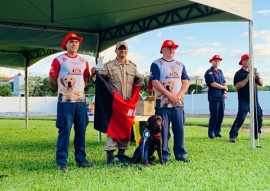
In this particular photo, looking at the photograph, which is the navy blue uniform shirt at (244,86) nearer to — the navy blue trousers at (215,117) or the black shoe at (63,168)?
the navy blue trousers at (215,117)

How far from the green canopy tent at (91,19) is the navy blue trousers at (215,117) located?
247cm

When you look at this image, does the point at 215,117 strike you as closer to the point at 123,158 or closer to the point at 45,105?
the point at 123,158

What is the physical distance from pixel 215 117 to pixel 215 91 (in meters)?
0.66

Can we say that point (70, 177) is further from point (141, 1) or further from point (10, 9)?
point (10, 9)

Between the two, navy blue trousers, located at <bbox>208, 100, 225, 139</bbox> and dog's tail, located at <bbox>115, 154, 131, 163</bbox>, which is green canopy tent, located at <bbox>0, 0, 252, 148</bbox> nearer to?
navy blue trousers, located at <bbox>208, 100, 225, 139</bbox>

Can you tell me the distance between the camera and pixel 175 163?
6.50m

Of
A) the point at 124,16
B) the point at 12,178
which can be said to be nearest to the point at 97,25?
the point at 124,16

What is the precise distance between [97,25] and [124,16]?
109 cm

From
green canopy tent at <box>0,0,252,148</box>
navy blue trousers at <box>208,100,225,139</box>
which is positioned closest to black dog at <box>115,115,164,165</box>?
green canopy tent at <box>0,0,252,148</box>

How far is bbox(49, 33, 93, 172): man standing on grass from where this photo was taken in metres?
5.96

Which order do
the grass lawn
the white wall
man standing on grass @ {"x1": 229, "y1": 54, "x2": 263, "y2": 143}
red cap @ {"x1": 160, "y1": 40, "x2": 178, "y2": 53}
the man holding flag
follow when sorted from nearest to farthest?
the grass lawn → the man holding flag → red cap @ {"x1": 160, "y1": 40, "x2": 178, "y2": 53} → man standing on grass @ {"x1": 229, "y1": 54, "x2": 263, "y2": 143} → the white wall

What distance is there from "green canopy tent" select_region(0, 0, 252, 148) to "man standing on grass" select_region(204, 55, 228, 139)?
68.6 inches

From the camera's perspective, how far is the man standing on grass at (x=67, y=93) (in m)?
5.96

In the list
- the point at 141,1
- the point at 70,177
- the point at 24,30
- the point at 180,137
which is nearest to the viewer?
the point at 70,177
